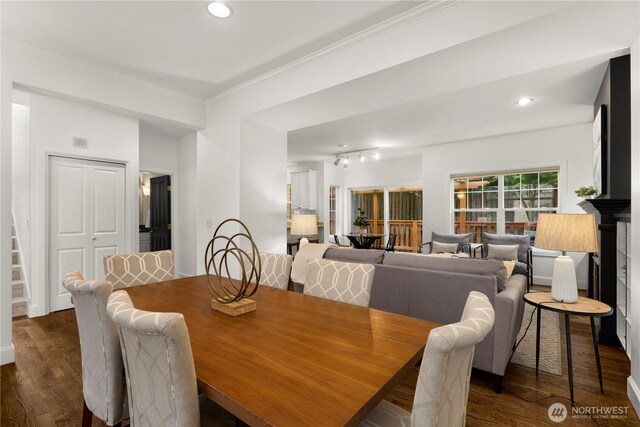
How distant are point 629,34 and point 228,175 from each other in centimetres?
392

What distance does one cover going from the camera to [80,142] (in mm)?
3912

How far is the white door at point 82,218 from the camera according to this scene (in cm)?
382

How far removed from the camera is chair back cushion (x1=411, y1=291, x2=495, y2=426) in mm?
801

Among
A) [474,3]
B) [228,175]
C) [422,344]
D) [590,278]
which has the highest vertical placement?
[474,3]

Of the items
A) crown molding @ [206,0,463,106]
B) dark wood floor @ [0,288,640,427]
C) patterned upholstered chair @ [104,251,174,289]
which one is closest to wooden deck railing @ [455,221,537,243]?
dark wood floor @ [0,288,640,427]

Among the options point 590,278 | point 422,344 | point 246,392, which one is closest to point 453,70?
point 422,344

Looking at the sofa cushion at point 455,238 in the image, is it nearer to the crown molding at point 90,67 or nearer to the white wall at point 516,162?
the white wall at point 516,162

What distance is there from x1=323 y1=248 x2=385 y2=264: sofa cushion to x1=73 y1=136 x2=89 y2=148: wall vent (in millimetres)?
3316

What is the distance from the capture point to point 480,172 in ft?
20.2

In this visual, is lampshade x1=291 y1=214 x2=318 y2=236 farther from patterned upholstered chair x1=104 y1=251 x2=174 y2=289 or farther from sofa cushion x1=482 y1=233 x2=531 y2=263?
sofa cushion x1=482 y1=233 x2=531 y2=263

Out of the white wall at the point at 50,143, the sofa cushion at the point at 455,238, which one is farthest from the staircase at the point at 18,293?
the sofa cushion at the point at 455,238

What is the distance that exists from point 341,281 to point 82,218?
3757mm

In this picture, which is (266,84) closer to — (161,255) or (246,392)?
(161,255)

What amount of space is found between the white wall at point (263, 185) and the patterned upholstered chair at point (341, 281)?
81.7 inches
